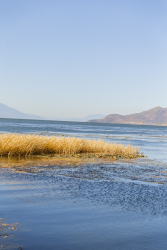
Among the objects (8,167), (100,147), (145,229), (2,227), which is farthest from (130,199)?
(100,147)

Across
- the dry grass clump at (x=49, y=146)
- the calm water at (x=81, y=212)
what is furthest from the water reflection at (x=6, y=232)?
the dry grass clump at (x=49, y=146)

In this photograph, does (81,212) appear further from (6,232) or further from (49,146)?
(49,146)

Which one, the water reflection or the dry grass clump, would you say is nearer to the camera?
the water reflection

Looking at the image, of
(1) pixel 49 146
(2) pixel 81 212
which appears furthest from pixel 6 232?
(1) pixel 49 146

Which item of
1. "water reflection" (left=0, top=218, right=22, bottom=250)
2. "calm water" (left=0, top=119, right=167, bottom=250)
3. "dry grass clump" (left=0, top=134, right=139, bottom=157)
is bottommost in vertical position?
"calm water" (left=0, top=119, right=167, bottom=250)

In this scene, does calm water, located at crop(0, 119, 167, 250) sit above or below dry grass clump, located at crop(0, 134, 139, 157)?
below

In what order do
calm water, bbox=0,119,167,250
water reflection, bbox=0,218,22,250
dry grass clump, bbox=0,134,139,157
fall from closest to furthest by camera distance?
water reflection, bbox=0,218,22,250 → calm water, bbox=0,119,167,250 → dry grass clump, bbox=0,134,139,157

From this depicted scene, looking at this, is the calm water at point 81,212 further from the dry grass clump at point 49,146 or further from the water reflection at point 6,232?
the dry grass clump at point 49,146

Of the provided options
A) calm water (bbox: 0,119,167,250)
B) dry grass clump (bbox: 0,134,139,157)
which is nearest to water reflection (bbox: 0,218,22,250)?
calm water (bbox: 0,119,167,250)

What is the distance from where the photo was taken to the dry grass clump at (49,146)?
20.7m

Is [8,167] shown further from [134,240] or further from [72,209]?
[134,240]

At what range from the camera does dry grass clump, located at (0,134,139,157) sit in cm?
2070

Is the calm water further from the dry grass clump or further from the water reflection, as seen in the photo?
the dry grass clump

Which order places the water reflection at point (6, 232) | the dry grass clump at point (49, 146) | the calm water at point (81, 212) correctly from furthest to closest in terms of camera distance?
the dry grass clump at point (49, 146), the calm water at point (81, 212), the water reflection at point (6, 232)
